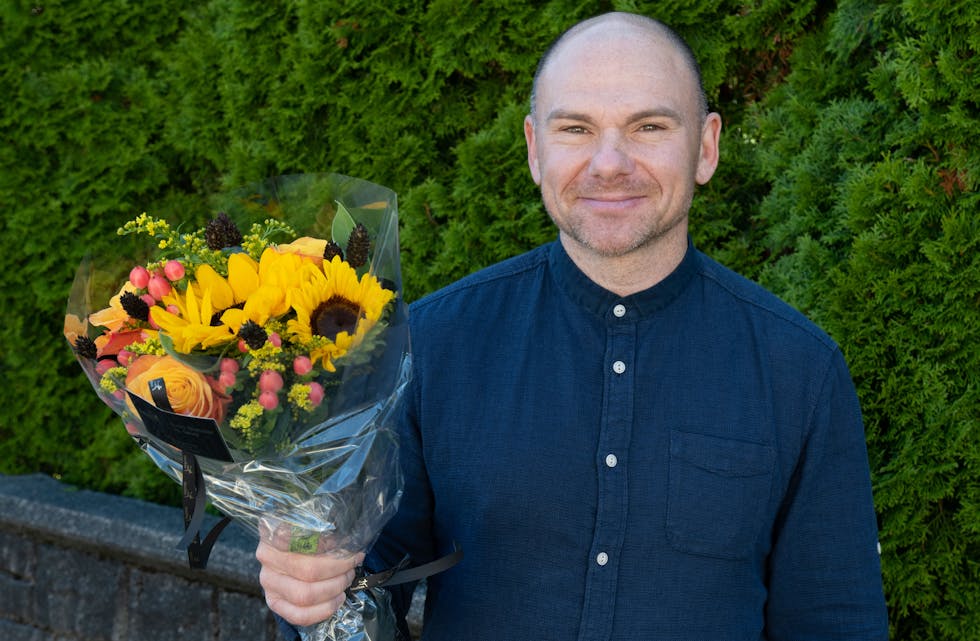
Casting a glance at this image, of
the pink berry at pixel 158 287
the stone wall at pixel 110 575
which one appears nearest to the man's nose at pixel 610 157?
the pink berry at pixel 158 287

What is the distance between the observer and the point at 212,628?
14.8 feet

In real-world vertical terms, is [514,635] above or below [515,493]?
below

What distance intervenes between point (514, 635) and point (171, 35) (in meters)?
4.12

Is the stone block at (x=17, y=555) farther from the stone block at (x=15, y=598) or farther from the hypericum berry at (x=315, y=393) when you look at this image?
the hypericum berry at (x=315, y=393)

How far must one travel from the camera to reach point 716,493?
7.02 ft

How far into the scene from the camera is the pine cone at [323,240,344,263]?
5.94 feet

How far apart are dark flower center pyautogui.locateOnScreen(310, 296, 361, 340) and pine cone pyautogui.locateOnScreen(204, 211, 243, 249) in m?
0.25

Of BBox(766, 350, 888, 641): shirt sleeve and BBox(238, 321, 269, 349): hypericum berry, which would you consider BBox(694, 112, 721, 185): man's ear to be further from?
BBox(238, 321, 269, 349): hypericum berry

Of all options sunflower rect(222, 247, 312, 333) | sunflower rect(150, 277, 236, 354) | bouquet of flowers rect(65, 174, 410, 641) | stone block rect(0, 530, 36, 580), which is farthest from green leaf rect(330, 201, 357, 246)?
stone block rect(0, 530, 36, 580)

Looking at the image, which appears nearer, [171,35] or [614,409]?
[614,409]

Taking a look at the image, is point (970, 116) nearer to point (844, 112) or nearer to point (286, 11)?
point (844, 112)

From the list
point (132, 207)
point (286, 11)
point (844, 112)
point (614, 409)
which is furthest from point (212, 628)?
point (844, 112)

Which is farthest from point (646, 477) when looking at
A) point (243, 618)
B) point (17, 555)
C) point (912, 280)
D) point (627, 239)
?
point (17, 555)

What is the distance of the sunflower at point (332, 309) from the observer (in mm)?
1688
